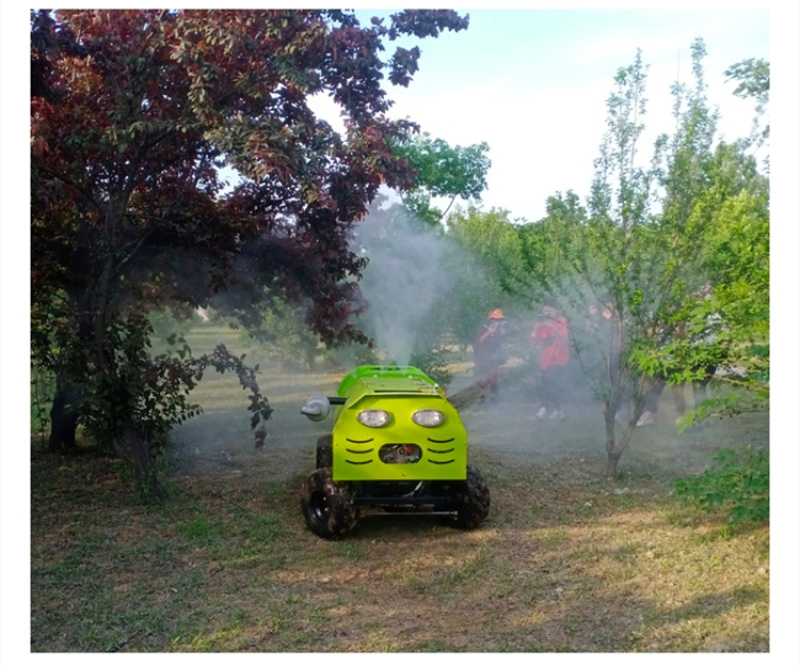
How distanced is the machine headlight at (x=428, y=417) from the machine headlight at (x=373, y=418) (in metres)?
0.20

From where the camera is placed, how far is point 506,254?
396 inches

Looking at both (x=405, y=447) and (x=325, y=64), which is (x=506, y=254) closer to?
(x=325, y=64)

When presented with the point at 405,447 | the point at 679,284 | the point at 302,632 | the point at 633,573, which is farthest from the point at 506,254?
the point at 302,632

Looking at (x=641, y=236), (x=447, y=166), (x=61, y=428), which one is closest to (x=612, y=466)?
(x=641, y=236)

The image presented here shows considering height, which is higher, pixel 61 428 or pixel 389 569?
pixel 61 428

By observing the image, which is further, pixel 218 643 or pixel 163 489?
pixel 163 489

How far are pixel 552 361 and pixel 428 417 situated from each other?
210 inches

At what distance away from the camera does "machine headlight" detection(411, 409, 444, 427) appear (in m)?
5.55

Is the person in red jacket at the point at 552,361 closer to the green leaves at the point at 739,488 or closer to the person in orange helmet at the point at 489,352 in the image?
the person in orange helmet at the point at 489,352

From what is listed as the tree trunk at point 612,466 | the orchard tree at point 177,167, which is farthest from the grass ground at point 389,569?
the orchard tree at point 177,167

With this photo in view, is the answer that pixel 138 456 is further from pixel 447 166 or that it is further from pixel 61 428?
pixel 447 166

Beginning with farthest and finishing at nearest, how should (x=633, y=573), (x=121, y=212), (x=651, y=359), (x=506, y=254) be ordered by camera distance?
1. (x=506, y=254)
2. (x=121, y=212)
3. (x=651, y=359)
4. (x=633, y=573)

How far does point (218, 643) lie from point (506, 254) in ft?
22.5

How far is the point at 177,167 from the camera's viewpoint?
6.98 metres
